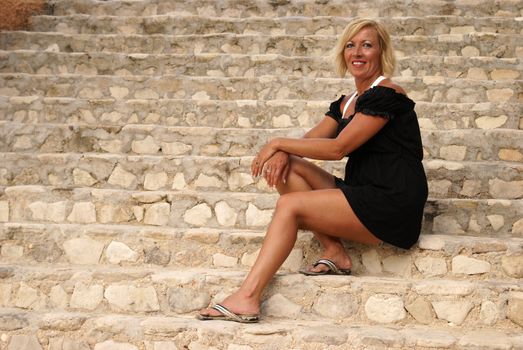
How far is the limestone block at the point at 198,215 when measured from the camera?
360 centimetres

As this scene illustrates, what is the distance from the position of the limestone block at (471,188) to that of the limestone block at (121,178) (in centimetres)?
184

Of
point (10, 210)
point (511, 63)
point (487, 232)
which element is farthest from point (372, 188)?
point (511, 63)

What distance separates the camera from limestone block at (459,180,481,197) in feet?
12.1

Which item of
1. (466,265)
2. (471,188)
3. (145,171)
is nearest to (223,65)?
(145,171)

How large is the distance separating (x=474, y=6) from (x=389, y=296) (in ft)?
13.1

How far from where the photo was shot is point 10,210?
145 inches

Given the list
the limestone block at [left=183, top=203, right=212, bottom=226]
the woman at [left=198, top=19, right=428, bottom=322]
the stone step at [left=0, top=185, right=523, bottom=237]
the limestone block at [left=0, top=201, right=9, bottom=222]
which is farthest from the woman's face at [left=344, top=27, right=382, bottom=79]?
the limestone block at [left=0, top=201, right=9, bottom=222]

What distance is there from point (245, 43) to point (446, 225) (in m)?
2.91

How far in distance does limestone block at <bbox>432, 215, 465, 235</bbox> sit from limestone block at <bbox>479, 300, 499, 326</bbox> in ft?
1.84

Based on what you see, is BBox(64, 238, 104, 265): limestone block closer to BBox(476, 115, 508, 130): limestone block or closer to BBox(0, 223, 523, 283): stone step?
BBox(0, 223, 523, 283): stone step

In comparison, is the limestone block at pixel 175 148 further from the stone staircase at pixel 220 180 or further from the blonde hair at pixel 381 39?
the blonde hair at pixel 381 39

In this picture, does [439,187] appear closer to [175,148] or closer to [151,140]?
[175,148]

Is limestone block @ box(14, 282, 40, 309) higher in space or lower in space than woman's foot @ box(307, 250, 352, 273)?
lower

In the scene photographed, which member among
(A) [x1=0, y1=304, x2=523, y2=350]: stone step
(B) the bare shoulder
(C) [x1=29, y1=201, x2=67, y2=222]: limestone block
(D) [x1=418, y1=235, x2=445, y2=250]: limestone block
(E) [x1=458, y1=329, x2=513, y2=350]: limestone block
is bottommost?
(A) [x1=0, y1=304, x2=523, y2=350]: stone step
